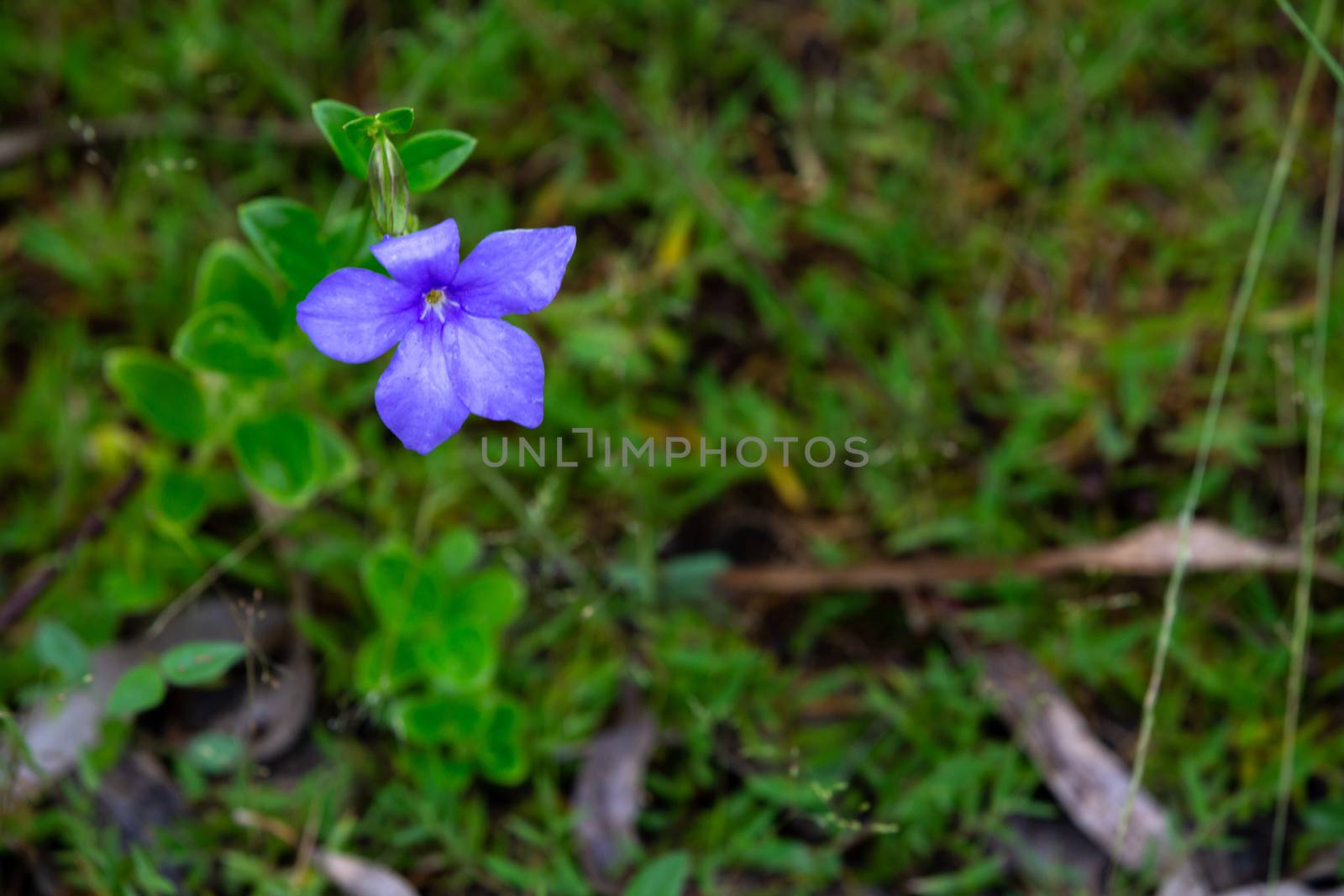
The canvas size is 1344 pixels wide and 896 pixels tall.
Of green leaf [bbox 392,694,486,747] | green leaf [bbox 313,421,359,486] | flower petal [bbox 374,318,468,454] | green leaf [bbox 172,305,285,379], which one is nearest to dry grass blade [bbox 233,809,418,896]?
green leaf [bbox 392,694,486,747]

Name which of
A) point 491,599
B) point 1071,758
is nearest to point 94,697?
point 491,599

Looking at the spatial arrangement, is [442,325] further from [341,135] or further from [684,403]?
[684,403]

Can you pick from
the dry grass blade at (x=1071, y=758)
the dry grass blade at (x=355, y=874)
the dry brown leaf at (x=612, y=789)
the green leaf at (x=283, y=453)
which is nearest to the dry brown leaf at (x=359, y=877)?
the dry grass blade at (x=355, y=874)

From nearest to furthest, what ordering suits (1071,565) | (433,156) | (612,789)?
(433,156) < (612,789) < (1071,565)

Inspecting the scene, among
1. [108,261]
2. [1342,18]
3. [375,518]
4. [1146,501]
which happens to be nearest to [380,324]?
[375,518]

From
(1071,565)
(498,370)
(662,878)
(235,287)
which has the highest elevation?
(235,287)

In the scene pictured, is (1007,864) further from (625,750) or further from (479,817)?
(479,817)

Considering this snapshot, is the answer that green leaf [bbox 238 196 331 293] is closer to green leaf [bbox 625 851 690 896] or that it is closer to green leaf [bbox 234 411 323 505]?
green leaf [bbox 234 411 323 505]
